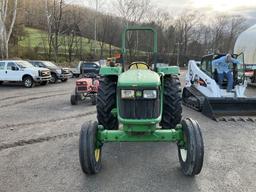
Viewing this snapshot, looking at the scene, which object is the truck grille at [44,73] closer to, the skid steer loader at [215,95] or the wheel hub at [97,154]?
the skid steer loader at [215,95]

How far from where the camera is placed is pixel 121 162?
6047 millimetres

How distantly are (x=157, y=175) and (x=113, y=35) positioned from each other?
180ft

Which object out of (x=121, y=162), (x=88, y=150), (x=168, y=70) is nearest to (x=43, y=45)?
(x=168, y=70)

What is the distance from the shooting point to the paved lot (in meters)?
5.05

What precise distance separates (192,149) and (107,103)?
7.60 ft

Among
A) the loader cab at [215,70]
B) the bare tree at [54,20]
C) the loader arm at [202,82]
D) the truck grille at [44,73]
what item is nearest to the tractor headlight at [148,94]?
the loader arm at [202,82]

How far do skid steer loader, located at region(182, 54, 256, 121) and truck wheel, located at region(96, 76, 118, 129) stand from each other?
390 cm

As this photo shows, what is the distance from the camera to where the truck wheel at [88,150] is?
5250 millimetres

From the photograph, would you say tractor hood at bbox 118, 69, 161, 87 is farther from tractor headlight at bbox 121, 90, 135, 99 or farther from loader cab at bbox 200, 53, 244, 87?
loader cab at bbox 200, 53, 244, 87

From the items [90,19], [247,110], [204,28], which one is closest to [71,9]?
[90,19]

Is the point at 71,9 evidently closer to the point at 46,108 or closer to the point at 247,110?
the point at 46,108

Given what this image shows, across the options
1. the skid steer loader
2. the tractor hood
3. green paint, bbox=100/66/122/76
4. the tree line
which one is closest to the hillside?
the tree line

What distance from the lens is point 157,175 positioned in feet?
17.8

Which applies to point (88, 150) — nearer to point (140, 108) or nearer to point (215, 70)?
point (140, 108)
